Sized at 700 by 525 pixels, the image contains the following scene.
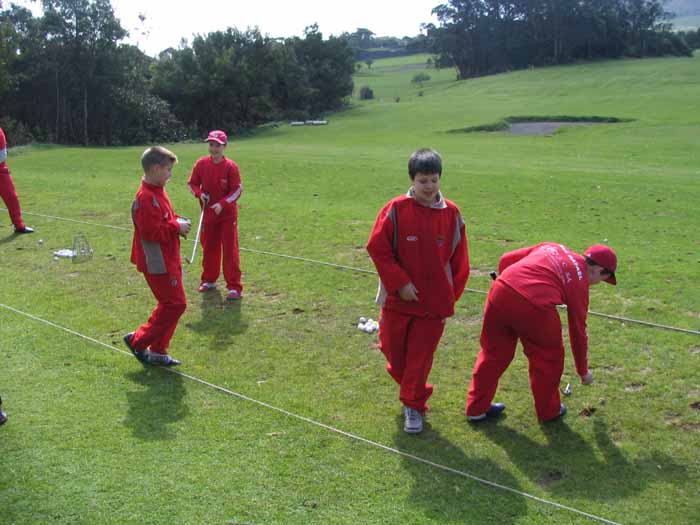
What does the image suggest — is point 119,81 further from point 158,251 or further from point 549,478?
point 549,478

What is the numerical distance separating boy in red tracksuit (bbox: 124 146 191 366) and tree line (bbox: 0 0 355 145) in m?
37.4

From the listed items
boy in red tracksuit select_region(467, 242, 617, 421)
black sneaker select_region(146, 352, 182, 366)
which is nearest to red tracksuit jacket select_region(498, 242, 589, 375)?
boy in red tracksuit select_region(467, 242, 617, 421)

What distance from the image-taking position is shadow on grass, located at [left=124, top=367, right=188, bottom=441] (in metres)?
5.83

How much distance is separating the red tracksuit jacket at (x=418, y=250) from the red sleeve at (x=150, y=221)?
85.2 inches

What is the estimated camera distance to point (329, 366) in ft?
23.6

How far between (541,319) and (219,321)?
4.26 m

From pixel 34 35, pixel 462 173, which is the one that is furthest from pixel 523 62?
pixel 462 173

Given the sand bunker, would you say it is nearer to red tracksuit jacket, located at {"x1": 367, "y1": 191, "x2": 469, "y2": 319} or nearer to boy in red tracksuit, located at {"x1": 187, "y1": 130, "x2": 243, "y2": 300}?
boy in red tracksuit, located at {"x1": 187, "y1": 130, "x2": 243, "y2": 300}

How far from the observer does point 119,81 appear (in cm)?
4544

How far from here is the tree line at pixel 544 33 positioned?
8681 cm

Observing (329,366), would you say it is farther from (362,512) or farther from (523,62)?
(523,62)

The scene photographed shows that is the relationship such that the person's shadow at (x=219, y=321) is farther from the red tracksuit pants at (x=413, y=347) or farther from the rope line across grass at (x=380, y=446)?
the red tracksuit pants at (x=413, y=347)

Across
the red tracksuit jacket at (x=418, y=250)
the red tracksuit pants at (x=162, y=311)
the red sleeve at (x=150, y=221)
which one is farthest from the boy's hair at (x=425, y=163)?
the red tracksuit pants at (x=162, y=311)

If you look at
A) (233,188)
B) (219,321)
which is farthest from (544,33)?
(219,321)
